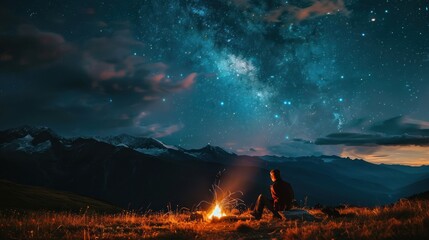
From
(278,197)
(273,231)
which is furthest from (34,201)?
(273,231)

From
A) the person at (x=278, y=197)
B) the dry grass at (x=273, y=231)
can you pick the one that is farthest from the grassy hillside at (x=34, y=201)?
the dry grass at (x=273, y=231)

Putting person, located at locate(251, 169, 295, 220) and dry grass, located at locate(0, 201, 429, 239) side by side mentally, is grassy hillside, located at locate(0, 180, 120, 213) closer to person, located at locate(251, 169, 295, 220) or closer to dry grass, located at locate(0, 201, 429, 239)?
person, located at locate(251, 169, 295, 220)

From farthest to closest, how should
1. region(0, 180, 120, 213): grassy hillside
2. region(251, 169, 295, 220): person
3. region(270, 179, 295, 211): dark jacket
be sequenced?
region(0, 180, 120, 213): grassy hillside → region(270, 179, 295, 211): dark jacket → region(251, 169, 295, 220): person

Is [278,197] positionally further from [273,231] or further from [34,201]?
[34,201]

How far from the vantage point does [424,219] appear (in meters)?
9.27

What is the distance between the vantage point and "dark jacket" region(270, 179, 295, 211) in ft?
53.6

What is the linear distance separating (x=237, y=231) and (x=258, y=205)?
13.1 feet

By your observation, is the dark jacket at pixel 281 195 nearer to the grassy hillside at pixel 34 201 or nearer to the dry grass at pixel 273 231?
the dry grass at pixel 273 231

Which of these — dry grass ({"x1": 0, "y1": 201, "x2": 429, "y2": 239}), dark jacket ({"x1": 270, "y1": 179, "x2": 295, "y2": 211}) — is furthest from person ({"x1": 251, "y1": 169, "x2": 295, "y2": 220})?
dry grass ({"x1": 0, "y1": 201, "x2": 429, "y2": 239})

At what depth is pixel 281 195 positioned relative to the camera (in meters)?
16.4

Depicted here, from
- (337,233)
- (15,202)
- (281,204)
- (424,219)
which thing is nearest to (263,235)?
(337,233)

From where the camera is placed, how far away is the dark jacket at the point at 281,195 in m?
16.3

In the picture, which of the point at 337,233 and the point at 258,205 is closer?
the point at 337,233

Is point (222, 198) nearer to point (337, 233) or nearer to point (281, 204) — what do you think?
point (281, 204)
